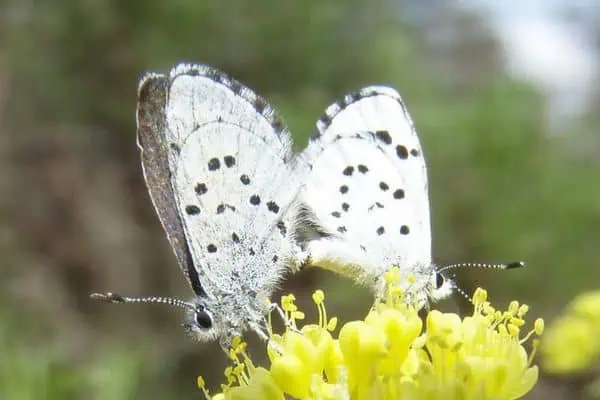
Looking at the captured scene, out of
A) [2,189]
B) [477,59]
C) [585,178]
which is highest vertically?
[477,59]

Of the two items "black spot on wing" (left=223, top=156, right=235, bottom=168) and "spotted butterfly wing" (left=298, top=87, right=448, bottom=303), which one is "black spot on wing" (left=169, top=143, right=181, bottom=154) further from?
"spotted butterfly wing" (left=298, top=87, right=448, bottom=303)

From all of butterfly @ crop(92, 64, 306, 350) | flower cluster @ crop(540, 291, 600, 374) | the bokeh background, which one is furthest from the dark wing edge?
the bokeh background

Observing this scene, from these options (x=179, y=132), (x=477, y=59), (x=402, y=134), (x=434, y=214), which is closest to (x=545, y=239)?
(x=434, y=214)

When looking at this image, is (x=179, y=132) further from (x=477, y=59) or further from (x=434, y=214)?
(x=477, y=59)

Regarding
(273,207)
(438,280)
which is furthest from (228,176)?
(438,280)

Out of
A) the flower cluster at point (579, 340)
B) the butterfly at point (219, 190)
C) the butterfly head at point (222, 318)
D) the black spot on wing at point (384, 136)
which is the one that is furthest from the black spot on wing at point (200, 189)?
the flower cluster at point (579, 340)

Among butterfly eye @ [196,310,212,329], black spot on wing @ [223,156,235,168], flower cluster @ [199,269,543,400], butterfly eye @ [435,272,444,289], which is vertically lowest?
flower cluster @ [199,269,543,400]

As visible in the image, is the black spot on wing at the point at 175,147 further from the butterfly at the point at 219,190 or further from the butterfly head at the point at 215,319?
the butterfly head at the point at 215,319
